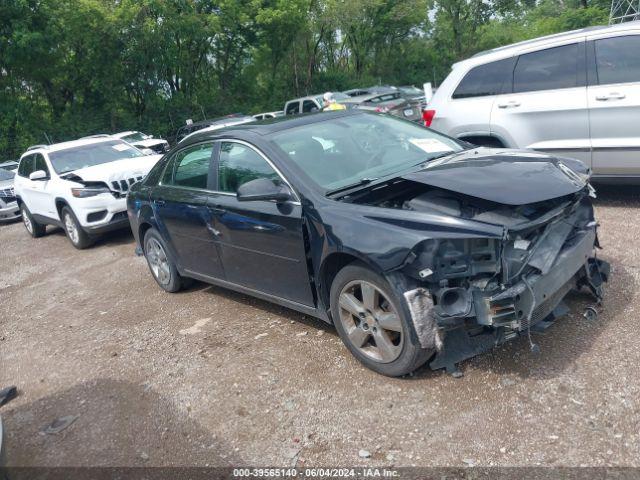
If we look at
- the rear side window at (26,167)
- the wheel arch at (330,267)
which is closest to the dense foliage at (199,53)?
the rear side window at (26,167)

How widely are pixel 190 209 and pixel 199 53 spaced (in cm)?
2885

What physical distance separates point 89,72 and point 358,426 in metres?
26.6

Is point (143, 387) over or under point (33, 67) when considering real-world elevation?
under

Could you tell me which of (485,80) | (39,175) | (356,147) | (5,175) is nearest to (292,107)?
(5,175)

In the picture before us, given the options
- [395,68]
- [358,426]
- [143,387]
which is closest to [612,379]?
[358,426]

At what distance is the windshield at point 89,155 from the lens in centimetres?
953

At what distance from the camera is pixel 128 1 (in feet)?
81.0

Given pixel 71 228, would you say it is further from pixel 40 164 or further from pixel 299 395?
pixel 299 395

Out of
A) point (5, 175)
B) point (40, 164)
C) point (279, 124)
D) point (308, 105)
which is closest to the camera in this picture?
point (279, 124)

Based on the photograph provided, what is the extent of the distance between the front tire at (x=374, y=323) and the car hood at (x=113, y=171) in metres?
6.16

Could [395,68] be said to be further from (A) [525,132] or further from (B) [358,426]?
(B) [358,426]

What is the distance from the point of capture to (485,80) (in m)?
6.91

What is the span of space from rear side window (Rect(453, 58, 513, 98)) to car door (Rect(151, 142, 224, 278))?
3.70m

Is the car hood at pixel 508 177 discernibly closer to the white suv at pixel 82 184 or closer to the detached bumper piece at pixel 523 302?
the detached bumper piece at pixel 523 302
